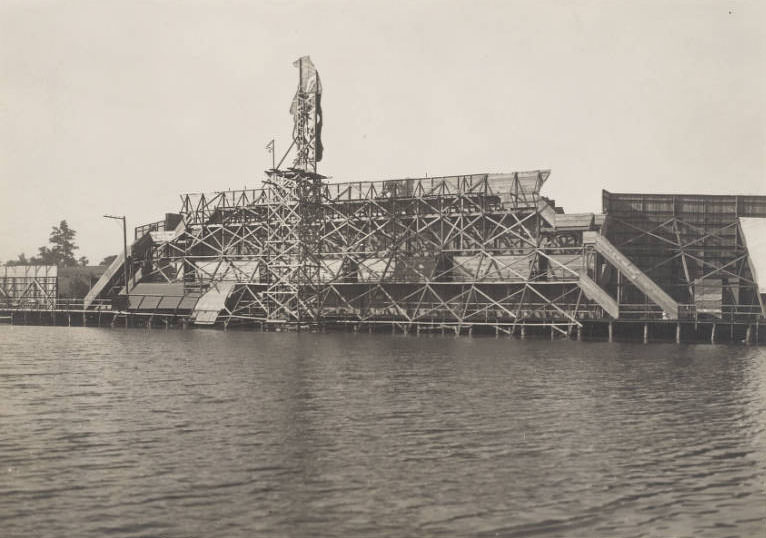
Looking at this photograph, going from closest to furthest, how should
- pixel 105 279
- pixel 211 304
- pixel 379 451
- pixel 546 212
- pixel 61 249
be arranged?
1. pixel 379 451
2. pixel 546 212
3. pixel 211 304
4. pixel 105 279
5. pixel 61 249

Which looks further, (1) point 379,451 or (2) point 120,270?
(2) point 120,270

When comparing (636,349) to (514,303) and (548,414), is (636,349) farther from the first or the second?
(548,414)

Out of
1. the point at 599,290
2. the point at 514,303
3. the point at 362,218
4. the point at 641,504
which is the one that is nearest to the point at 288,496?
the point at 641,504

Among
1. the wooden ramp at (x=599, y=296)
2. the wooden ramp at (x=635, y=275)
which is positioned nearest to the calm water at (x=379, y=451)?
the wooden ramp at (x=635, y=275)

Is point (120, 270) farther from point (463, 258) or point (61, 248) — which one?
point (61, 248)

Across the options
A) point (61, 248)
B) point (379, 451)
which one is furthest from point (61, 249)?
point (379, 451)

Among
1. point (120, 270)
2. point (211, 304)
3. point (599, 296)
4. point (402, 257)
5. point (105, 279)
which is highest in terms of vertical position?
point (402, 257)
